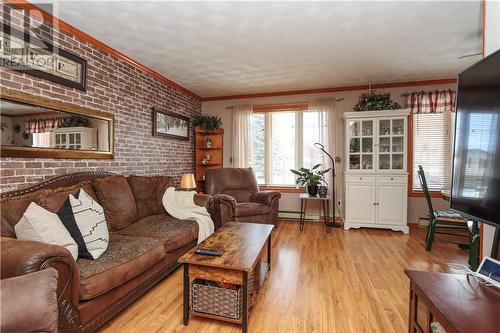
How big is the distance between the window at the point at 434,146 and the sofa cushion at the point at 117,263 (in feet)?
13.8

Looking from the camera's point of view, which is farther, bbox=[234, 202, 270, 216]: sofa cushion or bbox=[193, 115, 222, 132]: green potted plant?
bbox=[193, 115, 222, 132]: green potted plant

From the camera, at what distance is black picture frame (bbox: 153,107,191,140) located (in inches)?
141

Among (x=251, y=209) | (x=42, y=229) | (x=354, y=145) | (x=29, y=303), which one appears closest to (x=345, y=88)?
(x=354, y=145)

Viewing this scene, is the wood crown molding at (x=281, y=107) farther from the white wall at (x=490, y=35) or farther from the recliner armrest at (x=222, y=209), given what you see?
the white wall at (x=490, y=35)

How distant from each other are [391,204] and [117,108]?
13.4ft

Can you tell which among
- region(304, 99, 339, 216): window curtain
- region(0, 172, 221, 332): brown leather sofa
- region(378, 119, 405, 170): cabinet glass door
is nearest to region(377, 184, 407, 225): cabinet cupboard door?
region(378, 119, 405, 170): cabinet glass door

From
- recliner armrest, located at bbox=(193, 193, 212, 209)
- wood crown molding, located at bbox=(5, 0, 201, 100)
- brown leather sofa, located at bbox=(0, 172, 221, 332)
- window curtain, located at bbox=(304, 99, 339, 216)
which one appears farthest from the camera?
window curtain, located at bbox=(304, 99, 339, 216)

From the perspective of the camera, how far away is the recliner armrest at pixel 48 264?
1109mm

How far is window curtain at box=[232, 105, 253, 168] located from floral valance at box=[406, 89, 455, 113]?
2755mm

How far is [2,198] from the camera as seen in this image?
5.42ft

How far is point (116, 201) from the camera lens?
93.3 inches

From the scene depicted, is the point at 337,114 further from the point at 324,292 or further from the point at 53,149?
the point at 53,149

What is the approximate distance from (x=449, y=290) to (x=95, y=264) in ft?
6.33

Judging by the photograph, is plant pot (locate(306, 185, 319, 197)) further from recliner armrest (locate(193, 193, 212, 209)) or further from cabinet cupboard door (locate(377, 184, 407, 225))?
recliner armrest (locate(193, 193, 212, 209))
